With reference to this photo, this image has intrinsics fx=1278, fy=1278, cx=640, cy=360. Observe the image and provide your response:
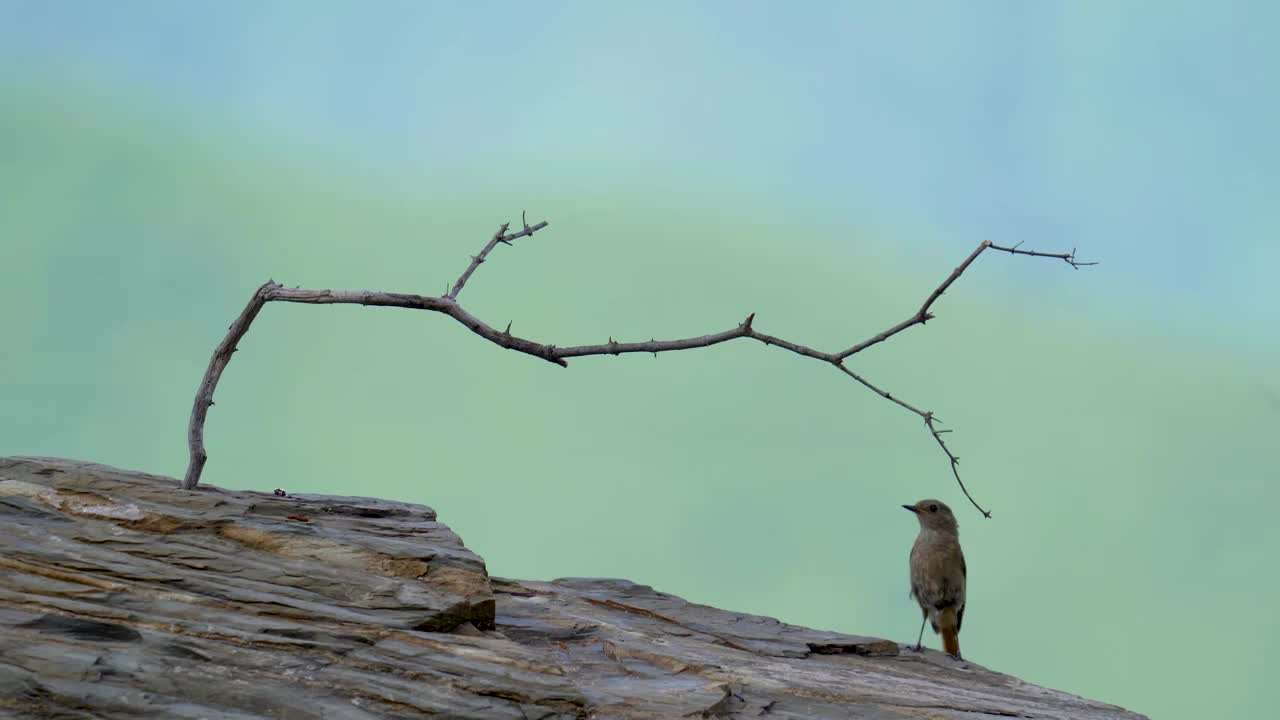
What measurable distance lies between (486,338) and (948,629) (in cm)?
568

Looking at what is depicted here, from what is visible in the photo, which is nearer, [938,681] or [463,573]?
[463,573]

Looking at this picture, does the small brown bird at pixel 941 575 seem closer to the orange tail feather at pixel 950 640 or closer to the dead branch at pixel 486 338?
the orange tail feather at pixel 950 640

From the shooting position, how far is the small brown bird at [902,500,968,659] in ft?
39.1

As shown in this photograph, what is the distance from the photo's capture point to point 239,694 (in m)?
5.92

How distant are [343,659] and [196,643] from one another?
0.71 metres

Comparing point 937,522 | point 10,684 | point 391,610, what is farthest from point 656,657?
point 937,522

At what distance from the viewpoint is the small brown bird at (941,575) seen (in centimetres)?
1191

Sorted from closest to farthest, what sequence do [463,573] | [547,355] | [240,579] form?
[240,579], [463,573], [547,355]

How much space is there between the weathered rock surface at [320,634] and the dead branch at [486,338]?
57cm

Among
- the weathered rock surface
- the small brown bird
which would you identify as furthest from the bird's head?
the weathered rock surface

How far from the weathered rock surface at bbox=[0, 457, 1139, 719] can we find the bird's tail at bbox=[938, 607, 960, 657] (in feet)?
6.85

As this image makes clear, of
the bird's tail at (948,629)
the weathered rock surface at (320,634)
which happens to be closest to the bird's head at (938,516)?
the bird's tail at (948,629)

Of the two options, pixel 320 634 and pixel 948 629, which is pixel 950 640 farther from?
pixel 320 634

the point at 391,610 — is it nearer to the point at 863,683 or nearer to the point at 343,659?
the point at 343,659
